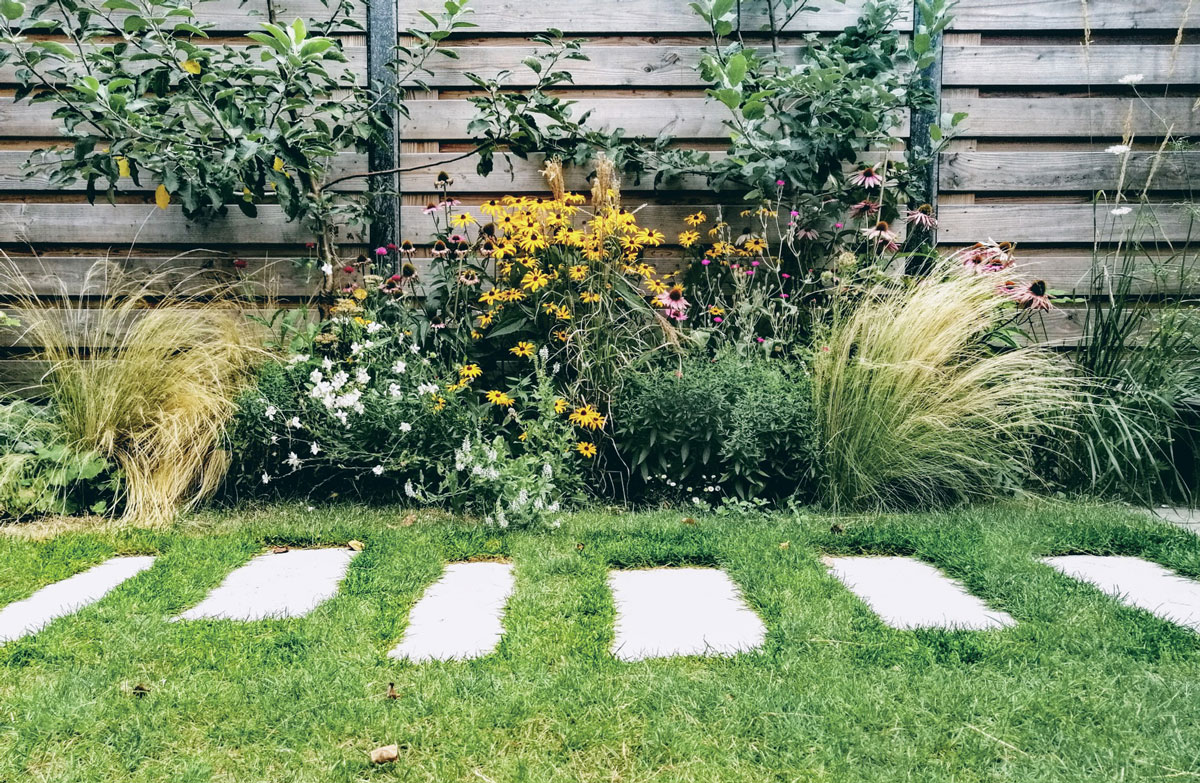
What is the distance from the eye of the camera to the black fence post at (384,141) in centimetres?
400

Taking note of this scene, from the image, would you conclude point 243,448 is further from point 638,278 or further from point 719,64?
point 719,64

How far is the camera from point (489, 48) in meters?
4.05

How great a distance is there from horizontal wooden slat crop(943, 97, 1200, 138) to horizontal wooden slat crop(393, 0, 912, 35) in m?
0.56

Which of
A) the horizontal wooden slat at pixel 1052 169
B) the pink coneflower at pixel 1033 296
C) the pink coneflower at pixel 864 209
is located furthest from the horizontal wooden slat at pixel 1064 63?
the pink coneflower at pixel 1033 296

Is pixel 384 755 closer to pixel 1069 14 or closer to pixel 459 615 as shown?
pixel 459 615

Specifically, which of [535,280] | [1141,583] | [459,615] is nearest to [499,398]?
[535,280]

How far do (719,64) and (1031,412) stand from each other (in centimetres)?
194

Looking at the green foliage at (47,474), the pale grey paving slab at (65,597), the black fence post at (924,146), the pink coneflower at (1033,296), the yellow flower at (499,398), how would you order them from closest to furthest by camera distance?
the pale grey paving slab at (65,597) → the green foliage at (47,474) → the yellow flower at (499,398) → the pink coneflower at (1033,296) → the black fence post at (924,146)

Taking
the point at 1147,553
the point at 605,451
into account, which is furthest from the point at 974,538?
the point at 605,451

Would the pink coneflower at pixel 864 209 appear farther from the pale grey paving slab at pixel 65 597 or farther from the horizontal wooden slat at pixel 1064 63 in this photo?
the pale grey paving slab at pixel 65 597

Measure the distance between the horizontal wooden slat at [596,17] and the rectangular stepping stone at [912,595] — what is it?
107 inches

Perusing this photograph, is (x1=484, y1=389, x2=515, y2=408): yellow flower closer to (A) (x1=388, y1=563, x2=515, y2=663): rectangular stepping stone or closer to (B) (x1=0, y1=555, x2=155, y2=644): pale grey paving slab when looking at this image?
(A) (x1=388, y1=563, x2=515, y2=663): rectangular stepping stone

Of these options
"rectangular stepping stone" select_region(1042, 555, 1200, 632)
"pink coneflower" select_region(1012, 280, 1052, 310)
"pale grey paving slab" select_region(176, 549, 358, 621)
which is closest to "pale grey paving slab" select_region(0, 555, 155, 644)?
"pale grey paving slab" select_region(176, 549, 358, 621)

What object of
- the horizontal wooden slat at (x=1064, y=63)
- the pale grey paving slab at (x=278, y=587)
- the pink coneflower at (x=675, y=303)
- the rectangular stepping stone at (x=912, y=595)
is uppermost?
the horizontal wooden slat at (x=1064, y=63)
